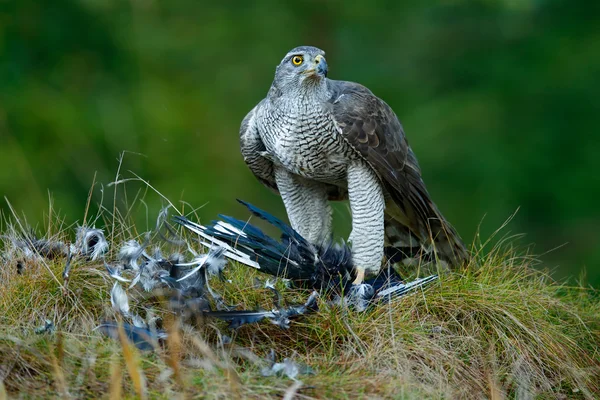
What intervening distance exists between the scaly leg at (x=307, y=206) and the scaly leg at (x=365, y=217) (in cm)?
36

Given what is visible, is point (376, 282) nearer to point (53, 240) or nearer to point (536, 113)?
point (53, 240)

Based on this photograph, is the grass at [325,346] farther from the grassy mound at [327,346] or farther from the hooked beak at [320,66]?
the hooked beak at [320,66]

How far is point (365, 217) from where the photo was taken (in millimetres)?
4332

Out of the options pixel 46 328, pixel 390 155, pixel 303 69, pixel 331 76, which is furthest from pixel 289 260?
pixel 331 76

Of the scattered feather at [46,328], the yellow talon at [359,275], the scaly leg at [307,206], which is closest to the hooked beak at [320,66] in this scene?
the scaly leg at [307,206]

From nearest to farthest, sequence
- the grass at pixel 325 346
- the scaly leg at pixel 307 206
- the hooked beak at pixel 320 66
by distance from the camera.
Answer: the grass at pixel 325 346
the hooked beak at pixel 320 66
the scaly leg at pixel 307 206

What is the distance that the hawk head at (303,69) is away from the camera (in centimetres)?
408

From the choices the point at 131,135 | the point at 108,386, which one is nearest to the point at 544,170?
the point at 131,135

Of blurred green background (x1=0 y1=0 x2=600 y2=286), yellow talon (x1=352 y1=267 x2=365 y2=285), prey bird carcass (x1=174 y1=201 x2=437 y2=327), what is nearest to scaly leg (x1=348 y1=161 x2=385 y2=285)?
yellow talon (x1=352 y1=267 x2=365 y2=285)

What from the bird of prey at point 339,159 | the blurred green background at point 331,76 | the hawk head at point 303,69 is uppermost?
the hawk head at point 303,69

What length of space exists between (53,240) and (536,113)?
8.75m

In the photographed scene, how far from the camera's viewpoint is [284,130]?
13.7ft

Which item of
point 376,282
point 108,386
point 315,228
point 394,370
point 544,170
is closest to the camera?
point 108,386

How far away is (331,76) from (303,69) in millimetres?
7016
